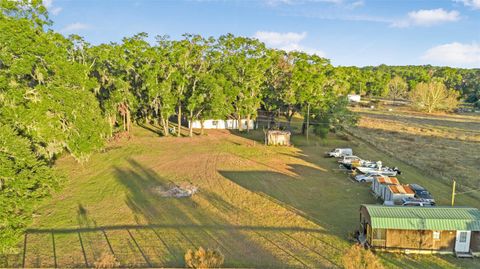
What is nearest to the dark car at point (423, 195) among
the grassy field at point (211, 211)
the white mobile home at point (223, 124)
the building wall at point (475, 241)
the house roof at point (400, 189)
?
the house roof at point (400, 189)

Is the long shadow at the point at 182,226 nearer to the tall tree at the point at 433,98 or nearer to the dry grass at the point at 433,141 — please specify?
the dry grass at the point at 433,141

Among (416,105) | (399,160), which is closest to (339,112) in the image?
(399,160)

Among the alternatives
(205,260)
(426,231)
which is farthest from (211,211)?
(426,231)

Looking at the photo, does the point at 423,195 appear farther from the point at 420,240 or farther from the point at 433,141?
the point at 433,141

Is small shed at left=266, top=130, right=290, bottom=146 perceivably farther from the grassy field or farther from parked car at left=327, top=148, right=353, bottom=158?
parked car at left=327, top=148, right=353, bottom=158

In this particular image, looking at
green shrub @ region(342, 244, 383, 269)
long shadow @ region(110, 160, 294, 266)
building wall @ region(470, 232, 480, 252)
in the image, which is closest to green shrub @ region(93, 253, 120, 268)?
long shadow @ region(110, 160, 294, 266)

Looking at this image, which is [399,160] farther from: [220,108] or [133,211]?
[133,211]
